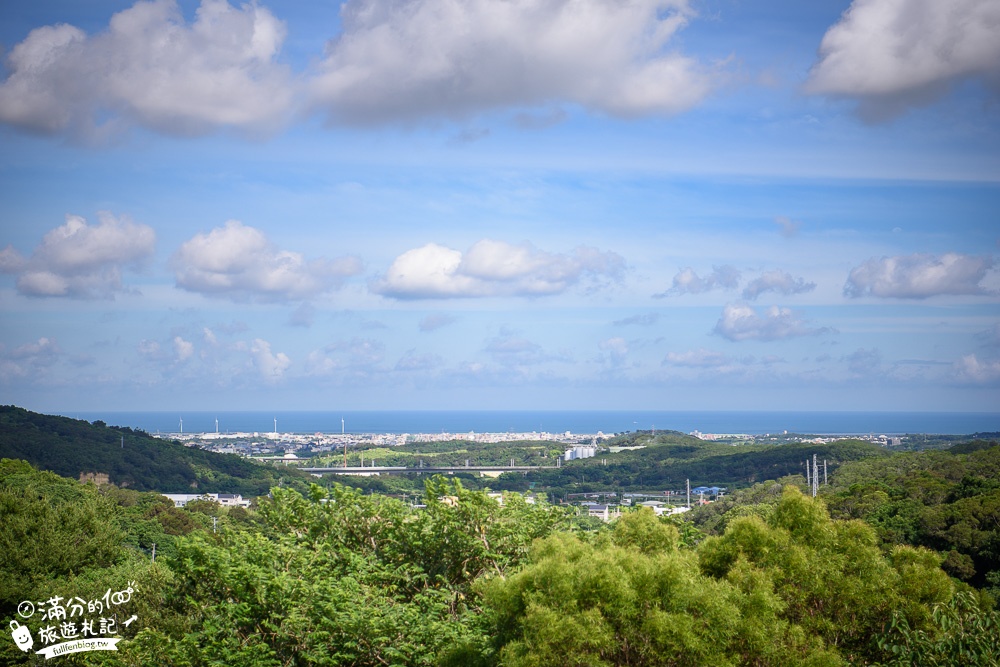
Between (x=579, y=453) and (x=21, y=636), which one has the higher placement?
(x=21, y=636)

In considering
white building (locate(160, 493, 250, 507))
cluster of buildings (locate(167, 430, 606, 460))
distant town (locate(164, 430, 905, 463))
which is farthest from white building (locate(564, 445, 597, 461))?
white building (locate(160, 493, 250, 507))

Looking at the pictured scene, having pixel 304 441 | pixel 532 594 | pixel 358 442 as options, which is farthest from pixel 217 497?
pixel 304 441

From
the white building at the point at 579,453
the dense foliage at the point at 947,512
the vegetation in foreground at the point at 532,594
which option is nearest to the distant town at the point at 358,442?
the white building at the point at 579,453

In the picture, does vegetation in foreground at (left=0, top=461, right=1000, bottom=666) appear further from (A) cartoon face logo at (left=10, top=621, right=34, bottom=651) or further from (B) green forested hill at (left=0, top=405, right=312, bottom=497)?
(B) green forested hill at (left=0, top=405, right=312, bottom=497)

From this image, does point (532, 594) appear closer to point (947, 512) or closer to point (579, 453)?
point (947, 512)

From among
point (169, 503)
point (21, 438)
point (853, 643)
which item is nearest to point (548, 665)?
point (853, 643)

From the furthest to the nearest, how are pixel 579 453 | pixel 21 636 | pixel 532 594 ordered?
pixel 579 453
pixel 21 636
pixel 532 594
